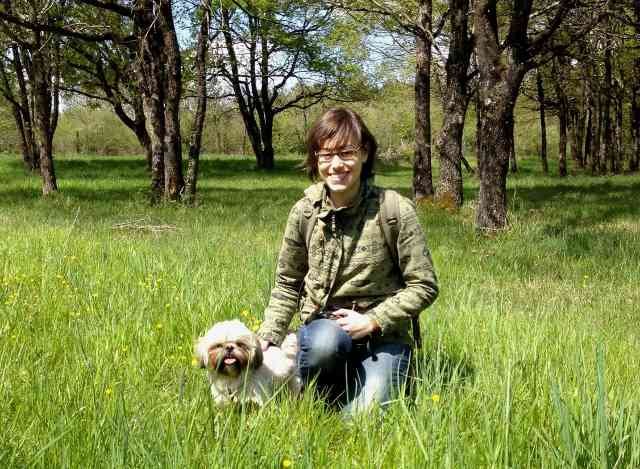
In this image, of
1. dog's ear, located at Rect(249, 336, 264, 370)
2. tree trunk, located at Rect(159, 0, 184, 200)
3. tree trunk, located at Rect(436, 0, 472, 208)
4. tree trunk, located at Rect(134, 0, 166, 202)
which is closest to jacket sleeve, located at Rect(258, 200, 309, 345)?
dog's ear, located at Rect(249, 336, 264, 370)

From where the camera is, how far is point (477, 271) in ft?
20.0

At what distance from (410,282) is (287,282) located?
71 cm

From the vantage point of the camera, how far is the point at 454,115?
13039 mm

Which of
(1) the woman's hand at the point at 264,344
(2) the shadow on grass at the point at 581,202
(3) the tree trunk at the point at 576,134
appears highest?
(3) the tree trunk at the point at 576,134

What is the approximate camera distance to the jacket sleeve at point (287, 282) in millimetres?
3141

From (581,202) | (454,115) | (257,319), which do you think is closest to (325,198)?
(257,319)

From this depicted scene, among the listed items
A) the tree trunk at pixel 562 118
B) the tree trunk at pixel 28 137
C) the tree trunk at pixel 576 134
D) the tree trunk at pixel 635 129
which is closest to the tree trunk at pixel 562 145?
the tree trunk at pixel 562 118

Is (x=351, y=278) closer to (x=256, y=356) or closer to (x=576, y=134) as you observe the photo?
(x=256, y=356)

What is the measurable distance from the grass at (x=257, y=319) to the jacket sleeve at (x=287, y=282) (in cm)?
44

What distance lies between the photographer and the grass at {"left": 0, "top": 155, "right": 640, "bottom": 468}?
194 cm

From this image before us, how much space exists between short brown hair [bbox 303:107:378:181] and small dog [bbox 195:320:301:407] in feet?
3.15

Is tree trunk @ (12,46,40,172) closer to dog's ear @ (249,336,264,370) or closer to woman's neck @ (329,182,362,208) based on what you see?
woman's neck @ (329,182,362,208)

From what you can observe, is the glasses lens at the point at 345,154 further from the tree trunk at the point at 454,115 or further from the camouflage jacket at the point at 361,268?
the tree trunk at the point at 454,115

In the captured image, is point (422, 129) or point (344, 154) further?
point (422, 129)
